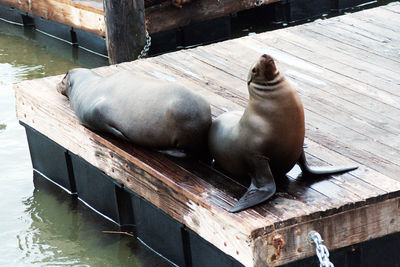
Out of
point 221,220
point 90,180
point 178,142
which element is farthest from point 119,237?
point 221,220

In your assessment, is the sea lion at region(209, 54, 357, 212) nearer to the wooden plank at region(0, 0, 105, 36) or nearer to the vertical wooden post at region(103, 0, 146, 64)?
the vertical wooden post at region(103, 0, 146, 64)

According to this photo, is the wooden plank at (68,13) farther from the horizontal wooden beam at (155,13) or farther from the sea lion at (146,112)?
the sea lion at (146,112)

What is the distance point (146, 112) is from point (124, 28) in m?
2.58

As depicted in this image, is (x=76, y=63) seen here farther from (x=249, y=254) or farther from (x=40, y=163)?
(x=249, y=254)

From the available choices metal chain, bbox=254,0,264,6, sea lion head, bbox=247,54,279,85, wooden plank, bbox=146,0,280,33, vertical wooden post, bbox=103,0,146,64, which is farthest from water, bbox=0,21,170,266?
metal chain, bbox=254,0,264,6

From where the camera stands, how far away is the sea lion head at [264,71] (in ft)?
11.1

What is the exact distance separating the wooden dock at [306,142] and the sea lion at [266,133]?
0.36 feet

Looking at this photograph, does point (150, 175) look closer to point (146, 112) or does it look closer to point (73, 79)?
point (146, 112)

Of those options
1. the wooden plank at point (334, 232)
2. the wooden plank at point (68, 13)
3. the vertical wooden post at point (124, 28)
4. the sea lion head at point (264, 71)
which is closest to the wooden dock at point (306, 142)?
the wooden plank at point (334, 232)

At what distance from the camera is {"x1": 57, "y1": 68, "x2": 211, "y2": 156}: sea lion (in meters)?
3.94

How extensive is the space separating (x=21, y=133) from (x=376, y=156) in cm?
333

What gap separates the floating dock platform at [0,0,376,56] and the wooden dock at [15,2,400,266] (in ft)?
6.20

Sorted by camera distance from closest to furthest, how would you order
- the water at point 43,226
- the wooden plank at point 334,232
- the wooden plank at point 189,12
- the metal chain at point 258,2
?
the wooden plank at point 334,232 < the water at point 43,226 < the wooden plank at point 189,12 < the metal chain at point 258,2

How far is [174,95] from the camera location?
4.00m
